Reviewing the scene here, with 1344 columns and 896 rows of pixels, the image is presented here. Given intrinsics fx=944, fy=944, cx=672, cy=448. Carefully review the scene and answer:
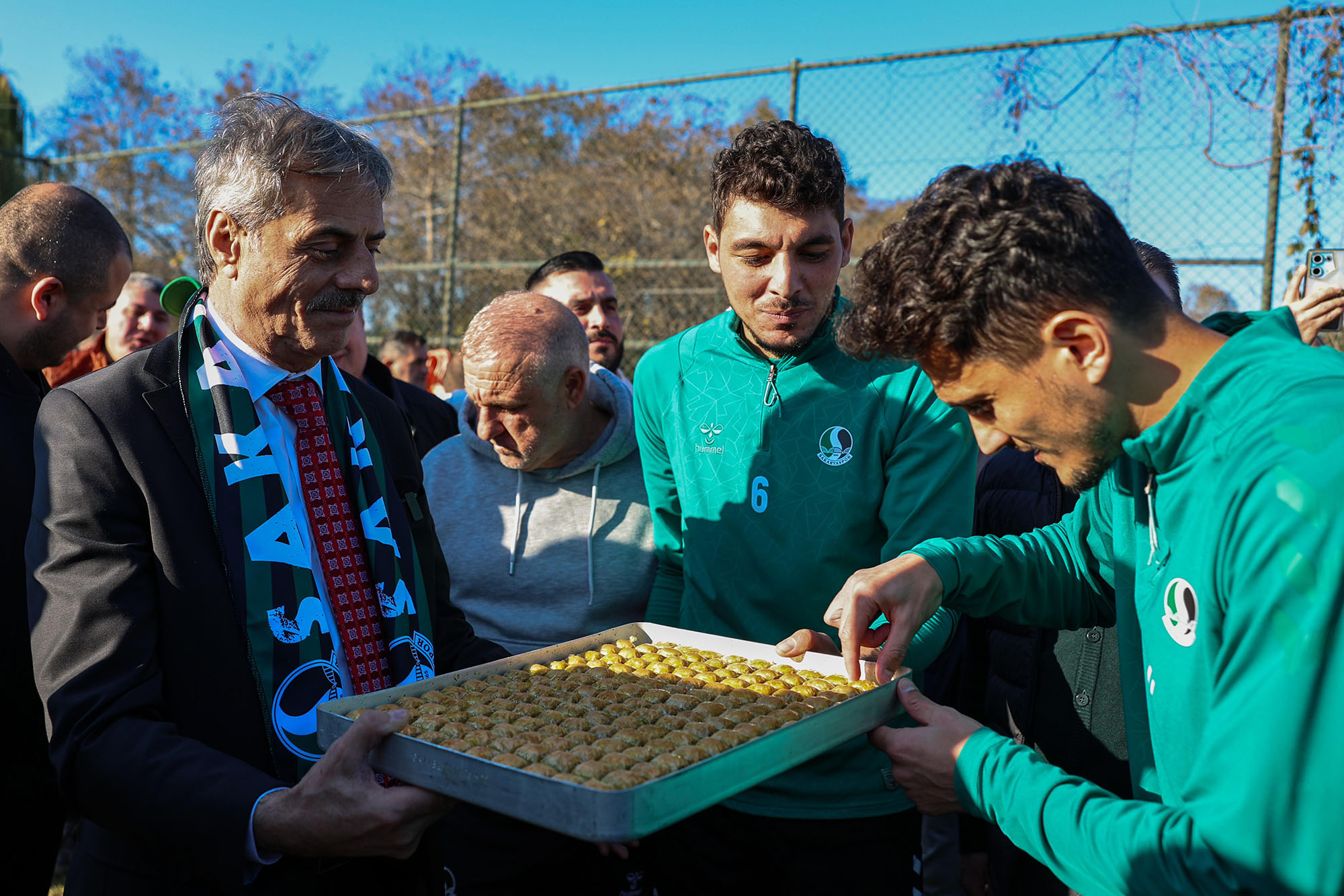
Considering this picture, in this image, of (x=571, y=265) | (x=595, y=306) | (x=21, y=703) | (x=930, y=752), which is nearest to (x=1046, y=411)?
(x=930, y=752)

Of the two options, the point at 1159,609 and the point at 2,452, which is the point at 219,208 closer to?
the point at 2,452

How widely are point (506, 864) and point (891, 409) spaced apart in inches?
65.5

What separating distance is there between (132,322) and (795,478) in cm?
483

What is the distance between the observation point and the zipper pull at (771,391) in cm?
263

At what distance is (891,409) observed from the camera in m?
2.49

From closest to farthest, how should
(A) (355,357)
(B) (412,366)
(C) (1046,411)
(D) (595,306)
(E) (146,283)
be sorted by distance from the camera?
(C) (1046,411), (A) (355,357), (D) (595,306), (E) (146,283), (B) (412,366)

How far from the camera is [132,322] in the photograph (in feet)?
18.6

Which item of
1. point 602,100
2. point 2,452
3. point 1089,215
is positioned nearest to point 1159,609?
point 1089,215

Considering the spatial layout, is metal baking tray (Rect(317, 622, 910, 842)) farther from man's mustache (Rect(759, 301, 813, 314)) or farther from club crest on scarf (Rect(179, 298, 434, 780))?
man's mustache (Rect(759, 301, 813, 314))

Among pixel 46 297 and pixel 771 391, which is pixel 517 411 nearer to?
pixel 771 391

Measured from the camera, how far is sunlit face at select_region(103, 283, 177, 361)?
5660mm

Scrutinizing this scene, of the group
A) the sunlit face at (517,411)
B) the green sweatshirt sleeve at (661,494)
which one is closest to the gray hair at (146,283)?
the sunlit face at (517,411)

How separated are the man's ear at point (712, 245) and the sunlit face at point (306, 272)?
3.44 ft

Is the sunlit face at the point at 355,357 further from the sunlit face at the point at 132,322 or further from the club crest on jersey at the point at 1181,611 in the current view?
the club crest on jersey at the point at 1181,611
